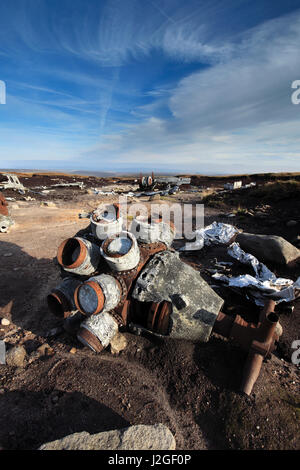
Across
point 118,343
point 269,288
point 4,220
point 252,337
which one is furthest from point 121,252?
point 4,220

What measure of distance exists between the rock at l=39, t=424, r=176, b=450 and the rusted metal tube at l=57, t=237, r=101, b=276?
2003mm

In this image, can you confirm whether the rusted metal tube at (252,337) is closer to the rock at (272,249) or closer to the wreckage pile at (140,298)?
the wreckage pile at (140,298)

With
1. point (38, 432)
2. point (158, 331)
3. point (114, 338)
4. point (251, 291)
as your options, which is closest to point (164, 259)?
point (158, 331)

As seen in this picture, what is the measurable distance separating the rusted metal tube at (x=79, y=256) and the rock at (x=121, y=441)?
2003 millimetres

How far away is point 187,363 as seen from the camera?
3240 millimetres

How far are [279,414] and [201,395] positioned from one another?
3.07ft

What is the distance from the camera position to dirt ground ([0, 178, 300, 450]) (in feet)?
8.05

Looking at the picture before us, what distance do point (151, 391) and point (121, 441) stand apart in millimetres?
905

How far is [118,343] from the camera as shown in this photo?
3.55 metres

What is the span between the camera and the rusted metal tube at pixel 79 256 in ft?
11.0

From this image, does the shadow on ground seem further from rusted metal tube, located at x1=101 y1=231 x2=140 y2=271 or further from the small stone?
rusted metal tube, located at x1=101 y1=231 x2=140 y2=271

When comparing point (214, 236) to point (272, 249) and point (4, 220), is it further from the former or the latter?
point (4, 220)

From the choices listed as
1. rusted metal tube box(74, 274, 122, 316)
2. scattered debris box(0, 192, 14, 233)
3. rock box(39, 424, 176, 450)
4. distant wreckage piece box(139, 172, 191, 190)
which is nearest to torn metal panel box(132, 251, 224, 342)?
rusted metal tube box(74, 274, 122, 316)
